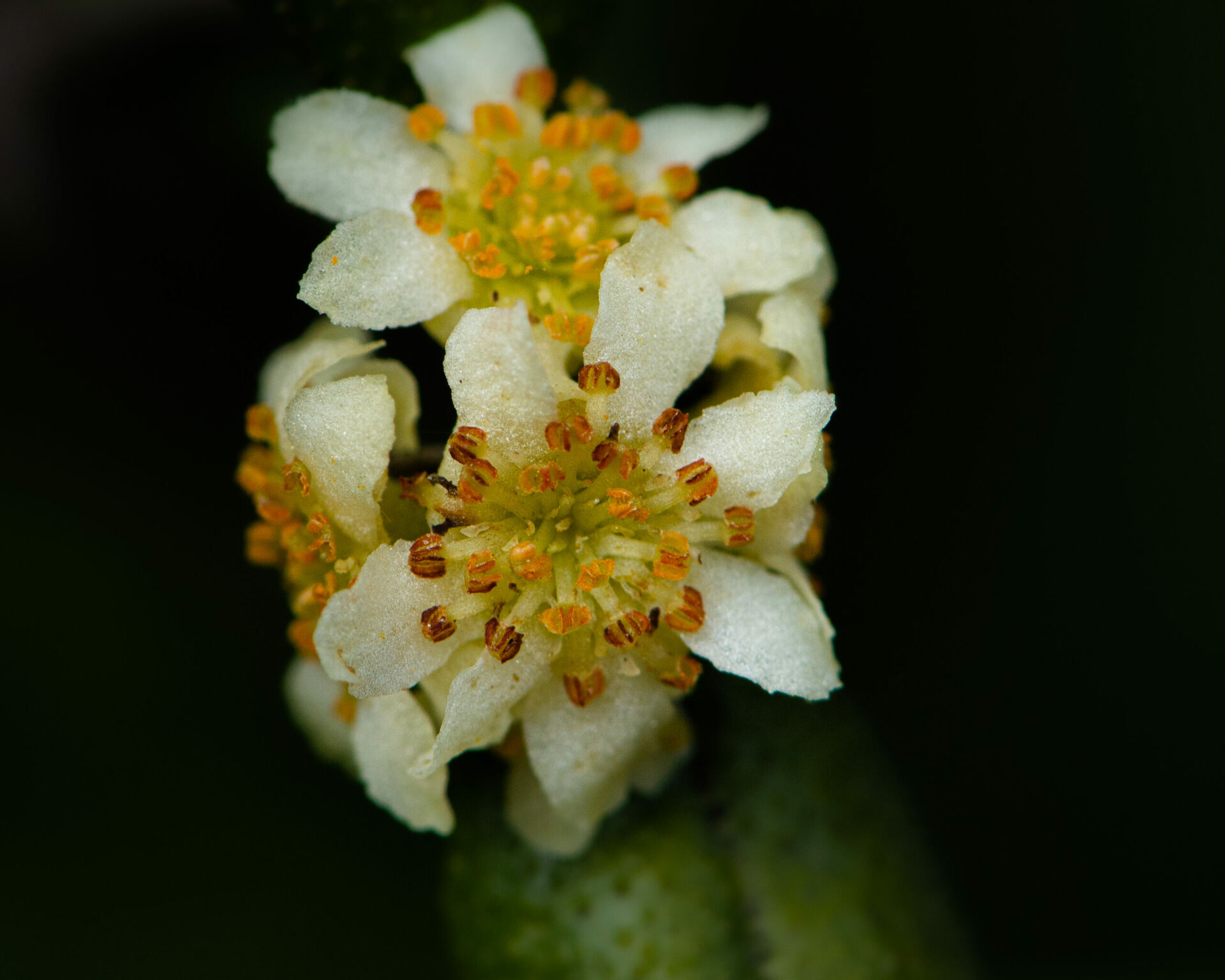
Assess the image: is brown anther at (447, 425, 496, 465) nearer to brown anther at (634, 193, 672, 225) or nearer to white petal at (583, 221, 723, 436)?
white petal at (583, 221, 723, 436)

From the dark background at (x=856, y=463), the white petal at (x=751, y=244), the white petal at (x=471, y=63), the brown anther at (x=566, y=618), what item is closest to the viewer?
the brown anther at (x=566, y=618)

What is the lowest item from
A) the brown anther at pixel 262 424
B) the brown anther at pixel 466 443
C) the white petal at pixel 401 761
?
the white petal at pixel 401 761

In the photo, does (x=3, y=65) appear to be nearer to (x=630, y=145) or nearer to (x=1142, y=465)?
(x=630, y=145)

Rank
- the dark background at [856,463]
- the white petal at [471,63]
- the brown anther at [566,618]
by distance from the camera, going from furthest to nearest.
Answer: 1. the dark background at [856,463]
2. the white petal at [471,63]
3. the brown anther at [566,618]

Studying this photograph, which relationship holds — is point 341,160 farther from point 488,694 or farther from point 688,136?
point 488,694

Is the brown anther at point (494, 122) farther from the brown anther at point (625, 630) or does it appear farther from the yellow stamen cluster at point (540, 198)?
the brown anther at point (625, 630)

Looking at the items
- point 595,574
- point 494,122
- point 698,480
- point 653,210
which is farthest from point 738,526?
point 494,122

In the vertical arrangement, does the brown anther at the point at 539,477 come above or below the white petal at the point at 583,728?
above

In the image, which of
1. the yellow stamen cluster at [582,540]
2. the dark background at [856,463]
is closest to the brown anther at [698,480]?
the yellow stamen cluster at [582,540]
